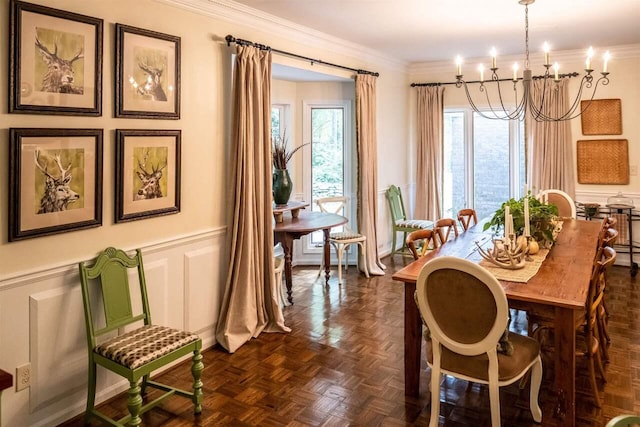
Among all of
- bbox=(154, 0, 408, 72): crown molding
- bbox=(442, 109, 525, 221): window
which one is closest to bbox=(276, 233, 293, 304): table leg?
bbox=(154, 0, 408, 72): crown molding

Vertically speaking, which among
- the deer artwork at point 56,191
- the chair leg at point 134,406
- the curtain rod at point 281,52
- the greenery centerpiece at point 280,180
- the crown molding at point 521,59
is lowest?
the chair leg at point 134,406

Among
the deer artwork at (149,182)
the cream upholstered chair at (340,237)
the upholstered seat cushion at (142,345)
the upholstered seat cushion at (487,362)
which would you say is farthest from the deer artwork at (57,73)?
the cream upholstered chair at (340,237)

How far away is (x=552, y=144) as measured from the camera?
232 inches

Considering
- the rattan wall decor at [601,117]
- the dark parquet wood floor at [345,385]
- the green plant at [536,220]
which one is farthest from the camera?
the rattan wall decor at [601,117]

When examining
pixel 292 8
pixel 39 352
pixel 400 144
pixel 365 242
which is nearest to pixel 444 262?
pixel 39 352

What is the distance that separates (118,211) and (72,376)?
0.94 meters

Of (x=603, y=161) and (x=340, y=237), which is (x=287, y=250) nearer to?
(x=340, y=237)

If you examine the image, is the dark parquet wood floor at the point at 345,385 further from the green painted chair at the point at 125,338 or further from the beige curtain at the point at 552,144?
the beige curtain at the point at 552,144

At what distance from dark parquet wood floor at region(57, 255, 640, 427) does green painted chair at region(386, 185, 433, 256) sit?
1958mm

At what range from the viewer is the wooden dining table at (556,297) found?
7.62 feet

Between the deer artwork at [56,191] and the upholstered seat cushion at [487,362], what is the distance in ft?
6.72

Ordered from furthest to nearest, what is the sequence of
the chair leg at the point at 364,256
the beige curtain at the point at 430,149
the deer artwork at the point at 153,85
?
the beige curtain at the point at 430,149 → the chair leg at the point at 364,256 → the deer artwork at the point at 153,85

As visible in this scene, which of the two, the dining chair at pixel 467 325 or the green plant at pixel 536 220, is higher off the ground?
the green plant at pixel 536 220

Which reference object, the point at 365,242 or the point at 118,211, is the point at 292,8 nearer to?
the point at 118,211
